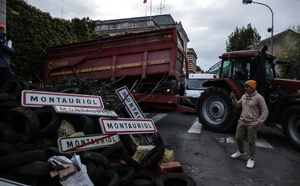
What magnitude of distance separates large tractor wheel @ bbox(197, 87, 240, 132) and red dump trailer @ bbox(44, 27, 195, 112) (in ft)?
3.13

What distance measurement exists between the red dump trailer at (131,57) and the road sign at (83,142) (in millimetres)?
3536

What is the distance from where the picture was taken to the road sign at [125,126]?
267cm

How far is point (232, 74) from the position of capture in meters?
6.15

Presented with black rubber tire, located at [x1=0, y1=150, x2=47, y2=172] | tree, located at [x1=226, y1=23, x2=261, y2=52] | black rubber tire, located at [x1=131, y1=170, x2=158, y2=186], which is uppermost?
tree, located at [x1=226, y1=23, x2=261, y2=52]

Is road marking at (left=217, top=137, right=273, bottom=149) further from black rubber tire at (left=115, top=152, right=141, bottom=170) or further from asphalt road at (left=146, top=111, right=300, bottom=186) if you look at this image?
black rubber tire at (left=115, top=152, right=141, bottom=170)

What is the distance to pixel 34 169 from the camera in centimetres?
215

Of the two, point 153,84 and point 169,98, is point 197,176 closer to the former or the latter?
point 169,98

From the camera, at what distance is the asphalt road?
10.2 ft

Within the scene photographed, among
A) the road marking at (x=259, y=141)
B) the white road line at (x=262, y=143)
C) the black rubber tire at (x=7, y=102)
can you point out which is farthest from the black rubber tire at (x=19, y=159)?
the white road line at (x=262, y=143)

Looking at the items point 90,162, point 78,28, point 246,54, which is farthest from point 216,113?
point 78,28

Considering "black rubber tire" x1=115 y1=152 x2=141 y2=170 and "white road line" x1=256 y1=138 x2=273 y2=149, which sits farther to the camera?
"white road line" x1=256 y1=138 x2=273 y2=149

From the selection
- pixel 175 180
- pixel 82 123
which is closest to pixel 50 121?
pixel 82 123

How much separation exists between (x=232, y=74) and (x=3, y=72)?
585cm

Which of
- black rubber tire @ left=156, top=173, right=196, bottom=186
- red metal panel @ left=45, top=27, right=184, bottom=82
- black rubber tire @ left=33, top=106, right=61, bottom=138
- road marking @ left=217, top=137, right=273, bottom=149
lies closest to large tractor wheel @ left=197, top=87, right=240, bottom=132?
road marking @ left=217, top=137, right=273, bottom=149
